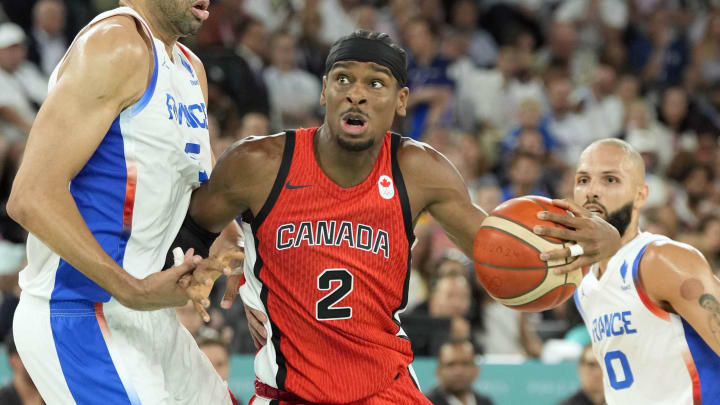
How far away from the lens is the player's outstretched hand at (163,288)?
3418 mm

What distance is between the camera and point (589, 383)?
696cm

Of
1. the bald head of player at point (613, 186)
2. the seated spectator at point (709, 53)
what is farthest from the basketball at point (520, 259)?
the seated spectator at point (709, 53)

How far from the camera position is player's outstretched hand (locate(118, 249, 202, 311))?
3.42 m

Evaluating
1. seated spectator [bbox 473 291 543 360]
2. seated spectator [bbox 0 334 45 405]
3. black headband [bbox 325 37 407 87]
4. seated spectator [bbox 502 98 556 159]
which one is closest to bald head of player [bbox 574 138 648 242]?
black headband [bbox 325 37 407 87]

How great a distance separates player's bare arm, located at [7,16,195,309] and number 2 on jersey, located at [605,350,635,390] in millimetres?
2313

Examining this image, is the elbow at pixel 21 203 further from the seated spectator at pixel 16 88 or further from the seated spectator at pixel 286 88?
the seated spectator at pixel 286 88

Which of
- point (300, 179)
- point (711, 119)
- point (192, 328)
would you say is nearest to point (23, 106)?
point (192, 328)

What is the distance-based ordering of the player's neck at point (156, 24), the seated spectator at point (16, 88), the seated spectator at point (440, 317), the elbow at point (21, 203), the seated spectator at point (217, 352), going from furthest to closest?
the seated spectator at point (16, 88) → the seated spectator at point (440, 317) → the seated spectator at point (217, 352) → the player's neck at point (156, 24) → the elbow at point (21, 203)

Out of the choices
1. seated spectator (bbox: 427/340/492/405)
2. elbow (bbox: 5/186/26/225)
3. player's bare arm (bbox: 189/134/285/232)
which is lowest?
seated spectator (bbox: 427/340/492/405)

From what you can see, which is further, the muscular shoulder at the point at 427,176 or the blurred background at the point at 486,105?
the blurred background at the point at 486,105

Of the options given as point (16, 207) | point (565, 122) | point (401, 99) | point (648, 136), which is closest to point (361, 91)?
point (401, 99)

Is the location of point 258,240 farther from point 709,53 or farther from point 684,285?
point 709,53

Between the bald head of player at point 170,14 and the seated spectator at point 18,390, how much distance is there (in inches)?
133

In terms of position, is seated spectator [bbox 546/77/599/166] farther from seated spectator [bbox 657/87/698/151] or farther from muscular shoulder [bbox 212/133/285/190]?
muscular shoulder [bbox 212/133/285/190]
